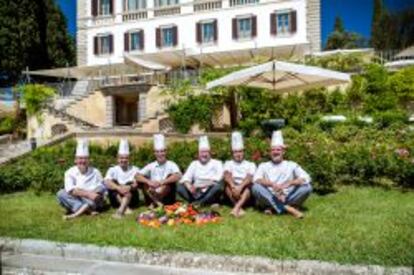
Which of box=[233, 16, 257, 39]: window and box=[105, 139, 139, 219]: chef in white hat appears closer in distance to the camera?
box=[105, 139, 139, 219]: chef in white hat

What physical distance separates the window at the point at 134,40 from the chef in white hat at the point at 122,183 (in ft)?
109

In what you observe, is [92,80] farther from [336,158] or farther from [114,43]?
[336,158]

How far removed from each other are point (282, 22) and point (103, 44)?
13214 mm

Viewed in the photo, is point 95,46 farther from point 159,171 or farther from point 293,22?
point 159,171

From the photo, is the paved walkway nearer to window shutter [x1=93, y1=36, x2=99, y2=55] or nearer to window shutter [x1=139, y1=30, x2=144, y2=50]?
window shutter [x1=139, y1=30, x2=144, y2=50]

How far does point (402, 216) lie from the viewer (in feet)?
37.1

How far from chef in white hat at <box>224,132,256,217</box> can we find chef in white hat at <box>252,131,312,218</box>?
0.23 metres

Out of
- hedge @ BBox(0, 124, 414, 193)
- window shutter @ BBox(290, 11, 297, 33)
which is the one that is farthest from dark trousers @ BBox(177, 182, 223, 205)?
window shutter @ BBox(290, 11, 297, 33)

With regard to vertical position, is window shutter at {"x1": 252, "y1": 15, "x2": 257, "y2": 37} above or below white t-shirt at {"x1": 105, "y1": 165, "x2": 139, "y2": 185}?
above

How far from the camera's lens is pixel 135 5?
154 feet

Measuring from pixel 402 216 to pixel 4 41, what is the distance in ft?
149

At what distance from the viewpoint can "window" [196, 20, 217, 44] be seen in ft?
143

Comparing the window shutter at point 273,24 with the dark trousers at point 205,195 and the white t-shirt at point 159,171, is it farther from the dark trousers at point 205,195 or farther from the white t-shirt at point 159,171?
the dark trousers at point 205,195

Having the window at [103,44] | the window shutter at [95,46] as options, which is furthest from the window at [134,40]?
the window shutter at [95,46]
